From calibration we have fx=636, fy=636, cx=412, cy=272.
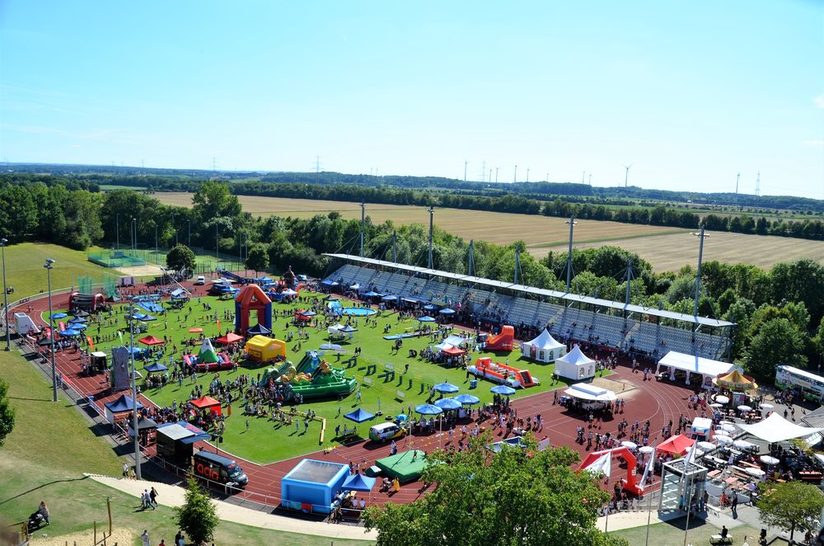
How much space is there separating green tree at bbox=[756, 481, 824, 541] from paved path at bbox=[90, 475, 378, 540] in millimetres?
14038

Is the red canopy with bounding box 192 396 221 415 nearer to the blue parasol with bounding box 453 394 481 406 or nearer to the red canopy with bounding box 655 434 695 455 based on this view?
the blue parasol with bounding box 453 394 481 406

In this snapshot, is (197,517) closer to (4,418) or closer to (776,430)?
(4,418)

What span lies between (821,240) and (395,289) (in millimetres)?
92811

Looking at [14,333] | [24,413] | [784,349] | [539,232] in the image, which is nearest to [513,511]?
[24,413]

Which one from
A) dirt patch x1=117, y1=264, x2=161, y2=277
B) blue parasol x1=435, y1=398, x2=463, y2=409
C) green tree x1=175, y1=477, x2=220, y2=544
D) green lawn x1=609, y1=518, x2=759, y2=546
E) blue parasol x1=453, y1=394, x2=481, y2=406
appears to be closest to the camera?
green tree x1=175, y1=477, x2=220, y2=544

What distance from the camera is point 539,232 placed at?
12556cm

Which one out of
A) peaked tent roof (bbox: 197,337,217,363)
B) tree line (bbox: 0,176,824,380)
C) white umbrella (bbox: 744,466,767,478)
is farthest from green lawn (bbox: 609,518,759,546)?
peaked tent roof (bbox: 197,337,217,363)

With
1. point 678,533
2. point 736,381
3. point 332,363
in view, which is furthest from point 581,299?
point 678,533

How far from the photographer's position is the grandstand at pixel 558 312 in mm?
47781

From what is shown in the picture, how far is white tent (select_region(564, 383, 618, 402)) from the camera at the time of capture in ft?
119

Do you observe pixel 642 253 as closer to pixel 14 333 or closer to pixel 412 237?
pixel 412 237

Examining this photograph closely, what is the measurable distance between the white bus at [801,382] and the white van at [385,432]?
25633mm

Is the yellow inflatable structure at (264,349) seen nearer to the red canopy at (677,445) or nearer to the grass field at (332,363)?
the grass field at (332,363)

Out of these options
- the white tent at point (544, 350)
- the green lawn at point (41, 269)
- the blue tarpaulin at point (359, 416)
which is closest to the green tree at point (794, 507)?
the blue tarpaulin at point (359, 416)
